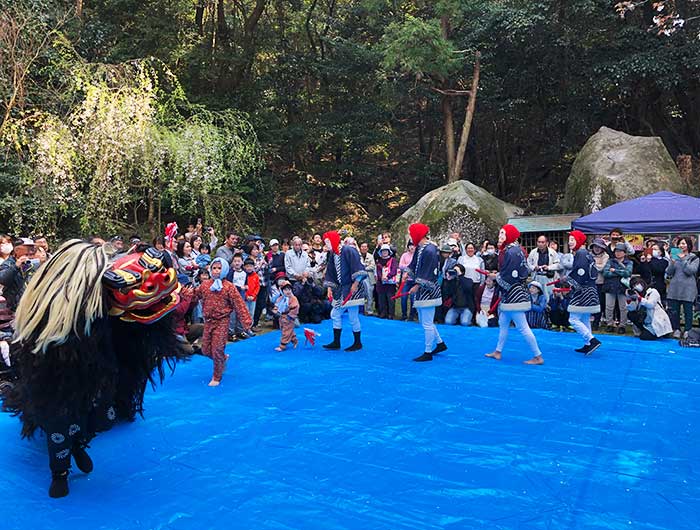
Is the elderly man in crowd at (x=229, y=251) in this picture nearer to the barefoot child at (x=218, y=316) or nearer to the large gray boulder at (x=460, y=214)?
the barefoot child at (x=218, y=316)

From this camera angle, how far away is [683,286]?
8656mm

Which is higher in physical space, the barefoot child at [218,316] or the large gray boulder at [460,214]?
the large gray boulder at [460,214]

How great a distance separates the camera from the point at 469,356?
25.1 ft

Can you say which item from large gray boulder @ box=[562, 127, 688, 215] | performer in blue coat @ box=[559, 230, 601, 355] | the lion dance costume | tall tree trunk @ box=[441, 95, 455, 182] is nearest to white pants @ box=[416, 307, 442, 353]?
performer in blue coat @ box=[559, 230, 601, 355]

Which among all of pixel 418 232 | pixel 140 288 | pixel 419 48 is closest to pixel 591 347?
pixel 418 232

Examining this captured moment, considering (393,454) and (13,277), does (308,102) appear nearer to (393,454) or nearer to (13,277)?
(13,277)

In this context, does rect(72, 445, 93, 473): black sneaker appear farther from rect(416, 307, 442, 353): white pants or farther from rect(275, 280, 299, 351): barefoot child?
rect(416, 307, 442, 353): white pants

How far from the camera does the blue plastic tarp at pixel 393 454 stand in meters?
3.47

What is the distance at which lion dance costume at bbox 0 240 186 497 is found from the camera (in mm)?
3773

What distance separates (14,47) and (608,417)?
13.5 meters

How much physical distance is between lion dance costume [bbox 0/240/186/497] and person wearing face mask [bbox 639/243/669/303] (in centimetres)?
818

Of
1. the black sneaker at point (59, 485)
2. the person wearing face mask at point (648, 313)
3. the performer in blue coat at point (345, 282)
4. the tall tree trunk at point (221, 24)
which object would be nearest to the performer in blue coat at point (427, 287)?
the performer in blue coat at point (345, 282)

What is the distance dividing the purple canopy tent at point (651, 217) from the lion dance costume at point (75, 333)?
877cm

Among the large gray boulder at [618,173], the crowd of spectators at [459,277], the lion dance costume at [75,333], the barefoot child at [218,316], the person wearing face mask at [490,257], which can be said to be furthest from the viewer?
the large gray boulder at [618,173]
